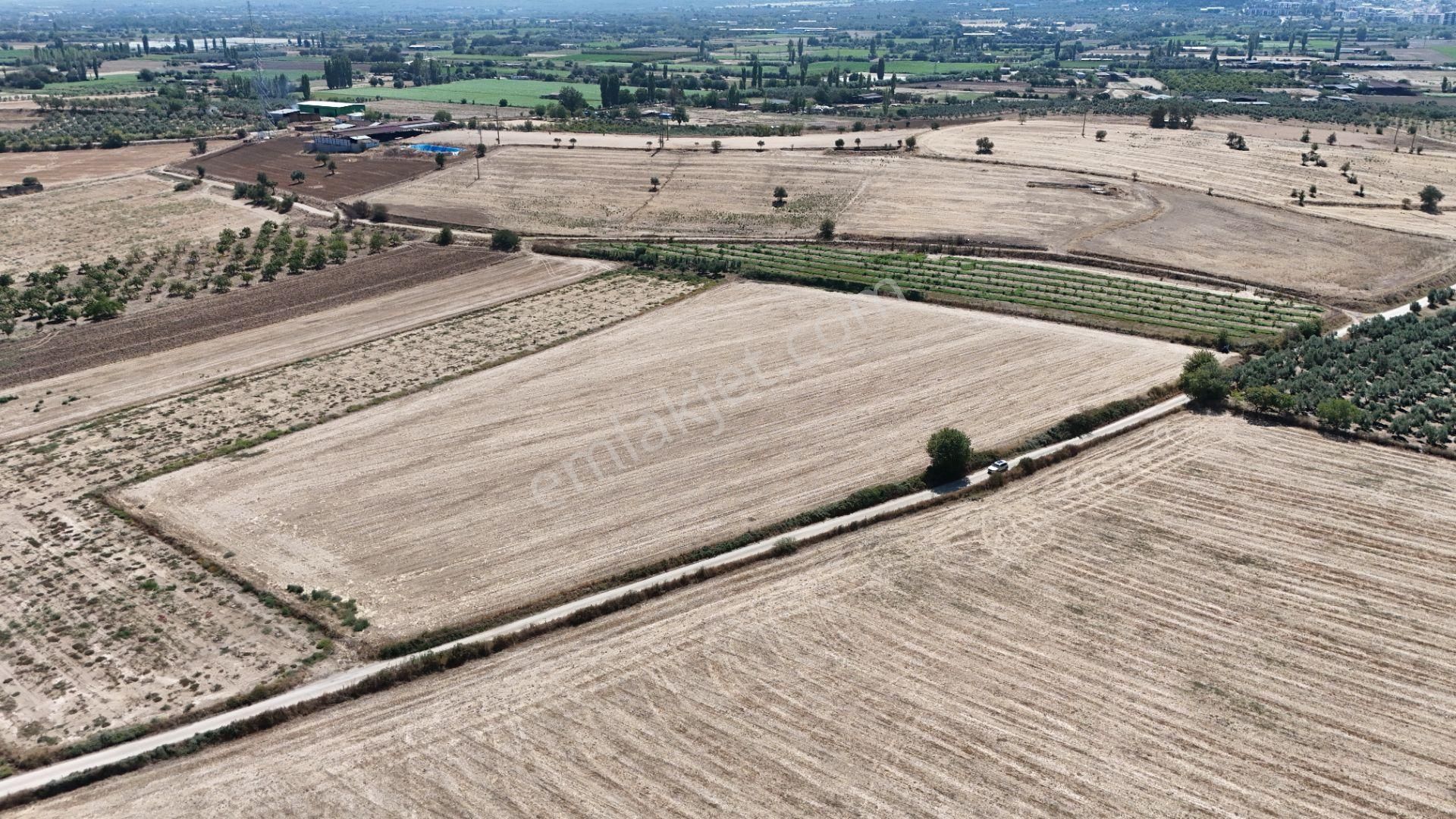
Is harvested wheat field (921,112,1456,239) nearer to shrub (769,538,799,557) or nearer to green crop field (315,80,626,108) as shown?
shrub (769,538,799,557)

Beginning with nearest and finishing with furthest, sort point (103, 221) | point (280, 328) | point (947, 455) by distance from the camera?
point (947, 455) → point (280, 328) → point (103, 221)

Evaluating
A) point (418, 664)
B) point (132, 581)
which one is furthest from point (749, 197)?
point (418, 664)

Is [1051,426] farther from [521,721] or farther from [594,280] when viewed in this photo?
[594,280]

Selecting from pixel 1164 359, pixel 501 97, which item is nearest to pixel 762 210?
pixel 1164 359

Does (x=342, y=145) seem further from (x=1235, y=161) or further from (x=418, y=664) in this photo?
(x=418, y=664)

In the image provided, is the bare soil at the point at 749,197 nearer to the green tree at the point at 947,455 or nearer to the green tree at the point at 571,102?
the green tree at the point at 571,102

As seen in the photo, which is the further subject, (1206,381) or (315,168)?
(315,168)
